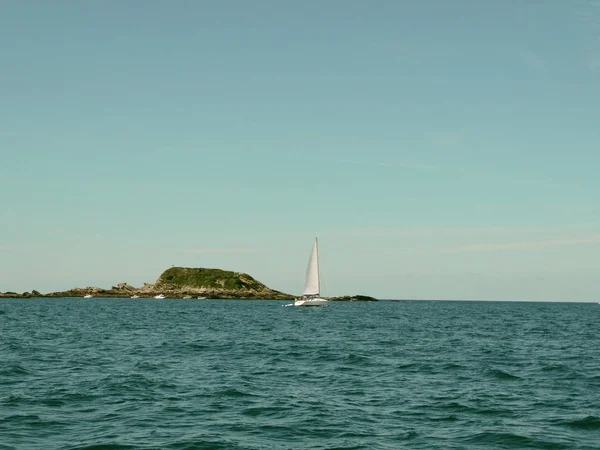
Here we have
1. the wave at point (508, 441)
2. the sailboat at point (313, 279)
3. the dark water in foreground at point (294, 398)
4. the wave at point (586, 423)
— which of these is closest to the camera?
the wave at point (508, 441)

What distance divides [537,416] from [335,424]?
8.36 m

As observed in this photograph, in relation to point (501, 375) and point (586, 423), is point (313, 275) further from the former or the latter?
point (586, 423)

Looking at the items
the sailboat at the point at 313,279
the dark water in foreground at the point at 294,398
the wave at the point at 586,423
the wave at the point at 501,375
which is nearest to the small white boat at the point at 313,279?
the sailboat at the point at 313,279

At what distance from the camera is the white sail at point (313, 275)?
149250 mm

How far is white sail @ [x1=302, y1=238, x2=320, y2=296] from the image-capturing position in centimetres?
14925

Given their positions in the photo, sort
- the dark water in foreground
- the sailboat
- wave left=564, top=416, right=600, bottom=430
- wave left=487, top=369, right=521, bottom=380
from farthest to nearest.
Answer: the sailboat → wave left=487, top=369, right=521, bottom=380 → wave left=564, top=416, right=600, bottom=430 → the dark water in foreground

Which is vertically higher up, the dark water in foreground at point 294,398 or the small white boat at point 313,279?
the small white boat at point 313,279

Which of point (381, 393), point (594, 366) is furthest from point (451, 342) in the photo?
point (381, 393)

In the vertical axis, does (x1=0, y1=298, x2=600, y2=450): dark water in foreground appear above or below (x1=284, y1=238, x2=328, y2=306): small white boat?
below

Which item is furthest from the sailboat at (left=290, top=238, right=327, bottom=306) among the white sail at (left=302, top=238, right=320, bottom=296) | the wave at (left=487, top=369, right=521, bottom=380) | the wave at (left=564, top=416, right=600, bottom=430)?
the wave at (left=564, top=416, right=600, bottom=430)

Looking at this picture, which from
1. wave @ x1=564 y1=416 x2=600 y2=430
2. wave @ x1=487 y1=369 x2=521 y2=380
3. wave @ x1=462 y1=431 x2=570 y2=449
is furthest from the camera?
wave @ x1=487 y1=369 x2=521 y2=380

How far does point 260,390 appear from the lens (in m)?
27.5

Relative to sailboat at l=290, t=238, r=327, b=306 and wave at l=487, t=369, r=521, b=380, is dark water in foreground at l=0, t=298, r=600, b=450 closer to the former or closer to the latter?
wave at l=487, t=369, r=521, b=380

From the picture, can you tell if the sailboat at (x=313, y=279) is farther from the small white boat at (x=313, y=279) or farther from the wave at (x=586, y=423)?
the wave at (x=586, y=423)
